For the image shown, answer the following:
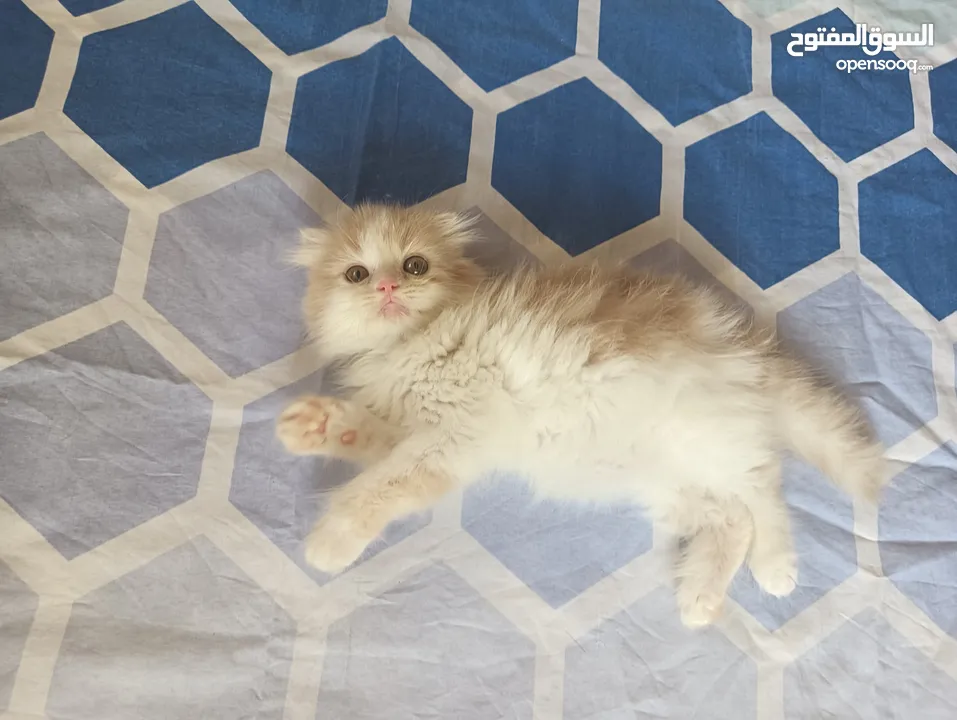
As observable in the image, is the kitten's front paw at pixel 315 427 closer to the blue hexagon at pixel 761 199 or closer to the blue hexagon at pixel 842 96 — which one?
the blue hexagon at pixel 761 199

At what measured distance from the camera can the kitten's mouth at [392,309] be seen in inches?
36.4

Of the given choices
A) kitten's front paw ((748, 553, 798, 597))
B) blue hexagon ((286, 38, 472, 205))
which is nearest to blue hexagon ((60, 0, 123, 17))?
blue hexagon ((286, 38, 472, 205))

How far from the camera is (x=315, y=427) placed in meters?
0.90

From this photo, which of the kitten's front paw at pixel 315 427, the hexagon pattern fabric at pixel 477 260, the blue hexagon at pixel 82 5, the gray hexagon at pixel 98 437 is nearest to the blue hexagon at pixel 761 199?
the hexagon pattern fabric at pixel 477 260

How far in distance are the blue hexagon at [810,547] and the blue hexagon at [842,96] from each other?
0.54 m

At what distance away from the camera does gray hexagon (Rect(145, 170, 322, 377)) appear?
3.41 feet

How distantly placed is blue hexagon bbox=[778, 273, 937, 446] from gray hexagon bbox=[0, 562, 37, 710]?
3.40 feet

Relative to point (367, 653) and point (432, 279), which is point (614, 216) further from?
point (367, 653)

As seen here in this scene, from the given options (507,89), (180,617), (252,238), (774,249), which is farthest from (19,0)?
(774,249)

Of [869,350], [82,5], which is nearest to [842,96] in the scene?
[869,350]

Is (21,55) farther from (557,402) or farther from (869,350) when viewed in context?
(869,350)

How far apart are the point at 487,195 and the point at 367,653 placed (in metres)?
0.67

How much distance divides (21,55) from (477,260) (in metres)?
0.74

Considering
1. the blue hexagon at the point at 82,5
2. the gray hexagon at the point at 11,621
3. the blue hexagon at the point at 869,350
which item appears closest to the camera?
the gray hexagon at the point at 11,621
